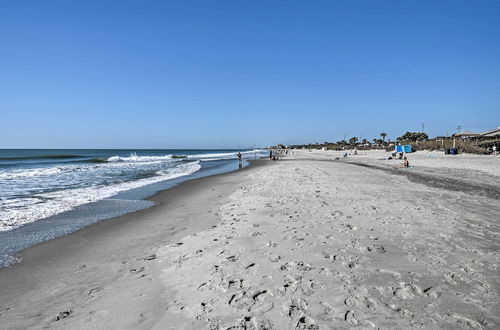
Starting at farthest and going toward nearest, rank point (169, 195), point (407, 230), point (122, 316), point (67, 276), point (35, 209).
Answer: point (169, 195)
point (35, 209)
point (407, 230)
point (67, 276)
point (122, 316)

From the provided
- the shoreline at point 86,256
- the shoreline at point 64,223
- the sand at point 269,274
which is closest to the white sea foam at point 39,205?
the shoreline at point 64,223

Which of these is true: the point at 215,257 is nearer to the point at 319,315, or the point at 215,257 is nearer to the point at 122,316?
the point at 122,316

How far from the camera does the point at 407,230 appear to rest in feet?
19.8

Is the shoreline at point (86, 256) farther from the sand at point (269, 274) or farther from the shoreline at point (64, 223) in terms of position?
the shoreline at point (64, 223)

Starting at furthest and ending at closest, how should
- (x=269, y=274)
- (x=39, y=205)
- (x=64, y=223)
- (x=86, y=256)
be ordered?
(x=39, y=205), (x=64, y=223), (x=86, y=256), (x=269, y=274)

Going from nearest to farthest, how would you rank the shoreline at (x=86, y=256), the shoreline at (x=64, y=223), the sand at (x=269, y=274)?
the sand at (x=269, y=274)
the shoreline at (x=86, y=256)
the shoreline at (x=64, y=223)

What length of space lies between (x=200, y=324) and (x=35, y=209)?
9766mm

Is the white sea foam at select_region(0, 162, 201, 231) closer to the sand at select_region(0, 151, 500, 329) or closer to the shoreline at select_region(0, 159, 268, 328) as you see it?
the shoreline at select_region(0, 159, 268, 328)

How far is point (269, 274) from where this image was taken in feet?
13.3

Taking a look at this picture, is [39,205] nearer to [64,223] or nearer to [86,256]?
[64,223]

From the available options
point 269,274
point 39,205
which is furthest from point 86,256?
point 39,205

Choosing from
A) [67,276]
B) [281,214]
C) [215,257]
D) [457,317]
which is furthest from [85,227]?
[457,317]

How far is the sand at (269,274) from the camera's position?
10.2 feet

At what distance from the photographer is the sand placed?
3104 mm
